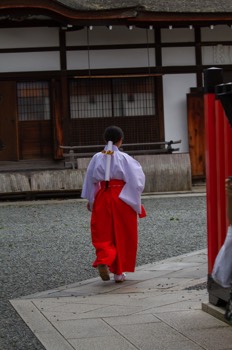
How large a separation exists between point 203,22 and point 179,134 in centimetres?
262

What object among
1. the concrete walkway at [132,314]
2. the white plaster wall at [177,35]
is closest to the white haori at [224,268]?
the concrete walkway at [132,314]

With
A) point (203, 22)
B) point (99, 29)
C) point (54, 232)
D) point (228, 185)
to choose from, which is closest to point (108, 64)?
point (99, 29)

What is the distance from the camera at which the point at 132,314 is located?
6637 mm

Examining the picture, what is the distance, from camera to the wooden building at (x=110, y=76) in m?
18.5

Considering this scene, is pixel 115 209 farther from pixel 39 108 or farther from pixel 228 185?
pixel 39 108

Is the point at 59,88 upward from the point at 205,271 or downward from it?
upward

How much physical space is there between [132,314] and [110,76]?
12544mm

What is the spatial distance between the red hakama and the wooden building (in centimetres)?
999

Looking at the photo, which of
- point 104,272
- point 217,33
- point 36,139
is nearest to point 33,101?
point 36,139

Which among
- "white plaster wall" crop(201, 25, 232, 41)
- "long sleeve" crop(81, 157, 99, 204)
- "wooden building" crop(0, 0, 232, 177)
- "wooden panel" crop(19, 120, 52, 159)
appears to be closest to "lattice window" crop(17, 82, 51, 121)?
"wooden building" crop(0, 0, 232, 177)

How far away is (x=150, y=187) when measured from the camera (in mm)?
18438

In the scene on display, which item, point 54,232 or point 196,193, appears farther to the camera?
point 196,193

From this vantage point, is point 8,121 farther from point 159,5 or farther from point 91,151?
point 159,5

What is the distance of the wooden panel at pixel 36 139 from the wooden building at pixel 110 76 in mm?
22
